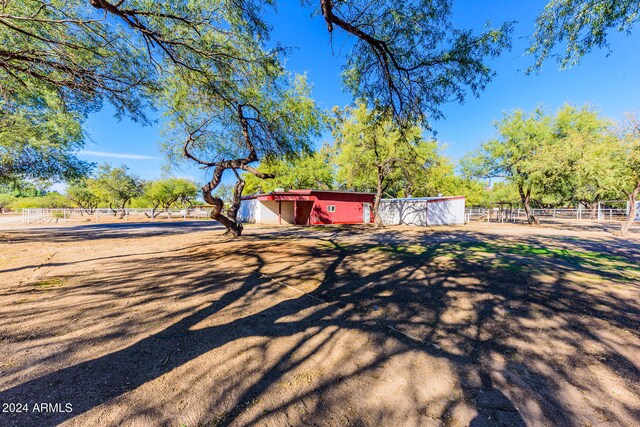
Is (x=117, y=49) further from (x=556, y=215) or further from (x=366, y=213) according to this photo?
(x=556, y=215)

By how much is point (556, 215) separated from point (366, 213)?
29389 millimetres

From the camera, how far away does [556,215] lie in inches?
1309

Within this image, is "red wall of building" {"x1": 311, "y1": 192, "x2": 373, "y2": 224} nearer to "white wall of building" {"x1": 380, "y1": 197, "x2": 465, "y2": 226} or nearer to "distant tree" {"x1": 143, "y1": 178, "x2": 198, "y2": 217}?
"white wall of building" {"x1": 380, "y1": 197, "x2": 465, "y2": 226}

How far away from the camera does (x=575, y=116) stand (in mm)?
21688

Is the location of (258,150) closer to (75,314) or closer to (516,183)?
(75,314)

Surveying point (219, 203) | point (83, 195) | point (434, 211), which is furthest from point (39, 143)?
point (83, 195)

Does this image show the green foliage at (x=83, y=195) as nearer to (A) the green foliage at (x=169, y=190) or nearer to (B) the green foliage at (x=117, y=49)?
(A) the green foliage at (x=169, y=190)

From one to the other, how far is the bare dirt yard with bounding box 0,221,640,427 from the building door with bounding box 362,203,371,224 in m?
17.7

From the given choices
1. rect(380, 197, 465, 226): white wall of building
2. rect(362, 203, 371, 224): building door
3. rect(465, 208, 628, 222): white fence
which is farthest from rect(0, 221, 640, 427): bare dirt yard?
rect(465, 208, 628, 222): white fence

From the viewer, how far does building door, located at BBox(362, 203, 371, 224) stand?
→ 22969 mm

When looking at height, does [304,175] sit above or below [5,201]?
above

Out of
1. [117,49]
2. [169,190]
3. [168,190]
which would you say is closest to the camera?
[117,49]

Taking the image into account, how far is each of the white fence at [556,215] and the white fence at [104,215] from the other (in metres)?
34.8

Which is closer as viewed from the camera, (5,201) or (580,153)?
(580,153)
